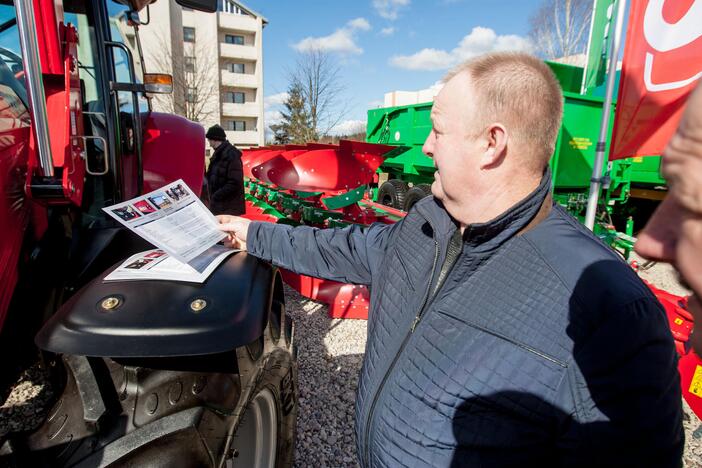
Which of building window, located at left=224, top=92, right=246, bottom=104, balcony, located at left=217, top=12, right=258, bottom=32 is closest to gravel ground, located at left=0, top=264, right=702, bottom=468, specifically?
building window, located at left=224, top=92, right=246, bottom=104

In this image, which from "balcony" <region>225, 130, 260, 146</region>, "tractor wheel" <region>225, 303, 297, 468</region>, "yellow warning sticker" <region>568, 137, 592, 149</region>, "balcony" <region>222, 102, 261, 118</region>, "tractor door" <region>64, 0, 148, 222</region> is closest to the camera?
"tractor wheel" <region>225, 303, 297, 468</region>

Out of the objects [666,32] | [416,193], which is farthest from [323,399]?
[416,193]

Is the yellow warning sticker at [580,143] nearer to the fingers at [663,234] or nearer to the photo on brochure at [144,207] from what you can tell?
the photo on brochure at [144,207]

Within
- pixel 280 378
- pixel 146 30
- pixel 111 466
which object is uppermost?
pixel 146 30

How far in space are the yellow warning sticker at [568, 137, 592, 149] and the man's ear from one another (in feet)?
16.8

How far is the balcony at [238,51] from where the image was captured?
36031 mm

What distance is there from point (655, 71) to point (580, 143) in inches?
121

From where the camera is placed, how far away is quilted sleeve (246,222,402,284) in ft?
5.13

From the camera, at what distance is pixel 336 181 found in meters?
5.78

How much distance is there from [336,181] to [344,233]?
421 centimetres

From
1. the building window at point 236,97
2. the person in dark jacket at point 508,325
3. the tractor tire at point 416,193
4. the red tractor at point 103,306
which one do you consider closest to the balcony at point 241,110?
the building window at point 236,97

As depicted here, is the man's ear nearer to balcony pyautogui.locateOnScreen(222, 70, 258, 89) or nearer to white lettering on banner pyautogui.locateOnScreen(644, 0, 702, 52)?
white lettering on banner pyautogui.locateOnScreen(644, 0, 702, 52)

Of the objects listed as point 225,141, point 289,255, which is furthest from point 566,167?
point 289,255

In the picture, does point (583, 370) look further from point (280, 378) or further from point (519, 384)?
point (280, 378)
